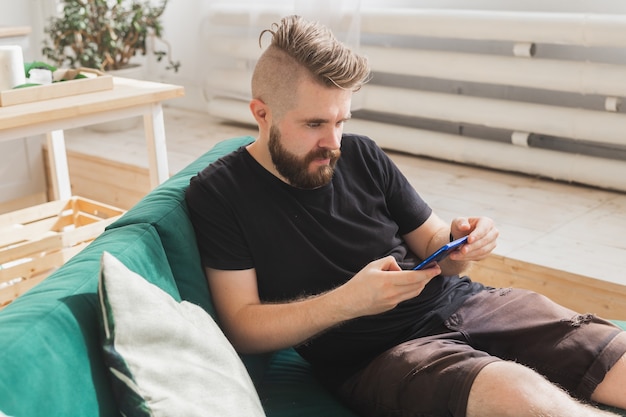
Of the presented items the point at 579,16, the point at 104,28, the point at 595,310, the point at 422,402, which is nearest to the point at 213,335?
the point at 422,402

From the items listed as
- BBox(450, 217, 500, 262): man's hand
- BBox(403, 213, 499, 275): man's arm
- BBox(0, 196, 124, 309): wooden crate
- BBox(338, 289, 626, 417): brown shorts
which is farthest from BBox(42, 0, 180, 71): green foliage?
BBox(338, 289, 626, 417): brown shorts

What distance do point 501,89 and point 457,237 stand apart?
195 centimetres

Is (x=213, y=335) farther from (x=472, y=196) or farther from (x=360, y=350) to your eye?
(x=472, y=196)

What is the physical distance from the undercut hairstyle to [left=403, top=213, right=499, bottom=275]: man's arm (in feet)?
1.31

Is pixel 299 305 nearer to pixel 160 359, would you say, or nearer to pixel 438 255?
pixel 438 255

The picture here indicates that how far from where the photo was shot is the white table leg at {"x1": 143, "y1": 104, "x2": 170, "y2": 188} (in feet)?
8.92

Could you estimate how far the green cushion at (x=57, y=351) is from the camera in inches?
42.3

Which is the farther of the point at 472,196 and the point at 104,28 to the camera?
the point at 104,28

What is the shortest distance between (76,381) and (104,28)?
3401 mm

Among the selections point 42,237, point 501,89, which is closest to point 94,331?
point 42,237

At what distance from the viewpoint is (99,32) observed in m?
4.25

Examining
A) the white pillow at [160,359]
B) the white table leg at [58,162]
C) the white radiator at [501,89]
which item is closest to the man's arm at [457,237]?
the white pillow at [160,359]

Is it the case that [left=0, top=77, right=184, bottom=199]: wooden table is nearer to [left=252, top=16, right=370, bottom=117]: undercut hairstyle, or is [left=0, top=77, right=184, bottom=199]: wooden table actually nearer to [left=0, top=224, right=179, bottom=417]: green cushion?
[left=252, top=16, right=370, bottom=117]: undercut hairstyle

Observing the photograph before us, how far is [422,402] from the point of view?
1507mm
